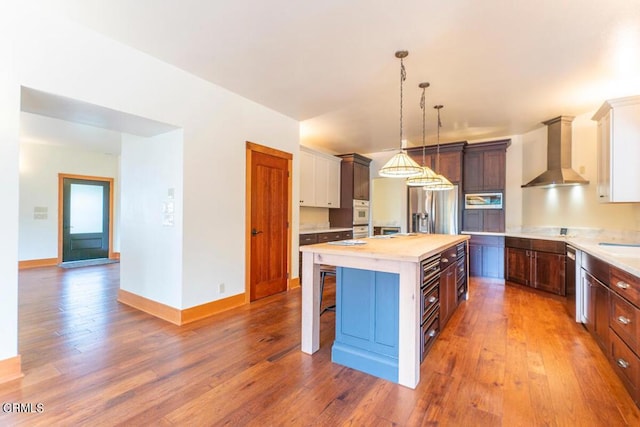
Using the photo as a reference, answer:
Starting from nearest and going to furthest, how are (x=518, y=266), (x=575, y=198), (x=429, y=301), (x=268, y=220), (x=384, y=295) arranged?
(x=384, y=295), (x=429, y=301), (x=268, y=220), (x=575, y=198), (x=518, y=266)

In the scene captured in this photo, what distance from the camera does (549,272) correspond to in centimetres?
436

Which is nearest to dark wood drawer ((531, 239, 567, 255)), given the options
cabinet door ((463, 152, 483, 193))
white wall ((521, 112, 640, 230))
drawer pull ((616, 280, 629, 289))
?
white wall ((521, 112, 640, 230))

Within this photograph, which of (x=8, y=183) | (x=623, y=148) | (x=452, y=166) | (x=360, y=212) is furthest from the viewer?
(x=360, y=212)

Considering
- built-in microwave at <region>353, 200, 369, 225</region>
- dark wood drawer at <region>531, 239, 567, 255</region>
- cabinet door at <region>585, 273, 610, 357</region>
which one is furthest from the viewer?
built-in microwave at <region>353, 200, 369, 225</region>

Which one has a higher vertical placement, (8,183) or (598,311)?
(8,183)

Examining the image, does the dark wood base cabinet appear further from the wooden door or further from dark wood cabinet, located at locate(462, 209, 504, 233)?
the wooden door

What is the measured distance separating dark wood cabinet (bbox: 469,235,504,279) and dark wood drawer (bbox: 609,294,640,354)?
3139 mm

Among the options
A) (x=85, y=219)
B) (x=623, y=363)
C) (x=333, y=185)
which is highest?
(x=333, y=185)

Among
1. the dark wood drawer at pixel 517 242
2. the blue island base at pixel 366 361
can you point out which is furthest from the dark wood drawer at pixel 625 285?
the dark wood drawer at pixel 517 242

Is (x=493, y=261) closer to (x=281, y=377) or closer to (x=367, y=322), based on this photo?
(x=367, y=322)

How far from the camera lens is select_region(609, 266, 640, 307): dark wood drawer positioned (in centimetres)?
185

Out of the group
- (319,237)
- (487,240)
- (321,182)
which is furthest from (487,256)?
(321,182)

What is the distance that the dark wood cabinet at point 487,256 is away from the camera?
5.27 metres

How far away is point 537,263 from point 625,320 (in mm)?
2832
